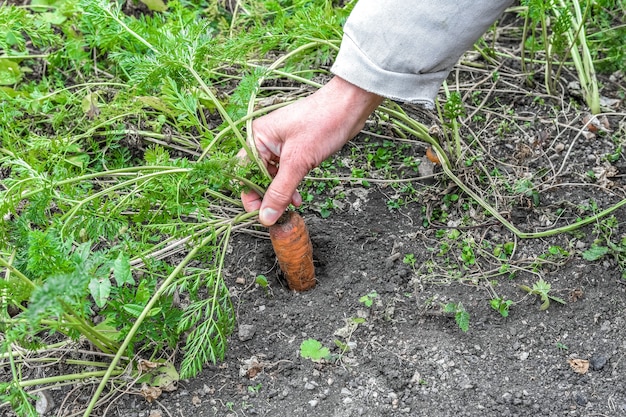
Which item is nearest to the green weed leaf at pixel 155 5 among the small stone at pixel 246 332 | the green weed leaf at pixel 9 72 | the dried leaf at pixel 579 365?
the green weed leaf at pixel 9 72

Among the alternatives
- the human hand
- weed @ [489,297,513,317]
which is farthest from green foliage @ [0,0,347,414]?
weed @ [489,297,513,317]

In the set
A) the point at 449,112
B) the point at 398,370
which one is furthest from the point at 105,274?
the point at 449,112

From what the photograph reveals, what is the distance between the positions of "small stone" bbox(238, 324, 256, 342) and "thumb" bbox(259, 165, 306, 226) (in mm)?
347

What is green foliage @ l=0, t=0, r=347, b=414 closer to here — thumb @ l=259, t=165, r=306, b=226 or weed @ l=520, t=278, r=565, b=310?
thumb @ l=259, t=165, r=306, b=226

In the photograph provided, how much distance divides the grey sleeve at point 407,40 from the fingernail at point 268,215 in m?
0.45

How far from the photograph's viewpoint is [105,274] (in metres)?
1.62

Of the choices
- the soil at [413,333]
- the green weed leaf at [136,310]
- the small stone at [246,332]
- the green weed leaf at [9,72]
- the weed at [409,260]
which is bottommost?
the soil at [413,333]

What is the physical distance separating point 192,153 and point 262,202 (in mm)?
654

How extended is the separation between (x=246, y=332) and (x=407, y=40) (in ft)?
3.31

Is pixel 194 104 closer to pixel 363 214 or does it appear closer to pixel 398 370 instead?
pixel 363 214

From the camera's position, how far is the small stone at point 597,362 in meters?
1.90

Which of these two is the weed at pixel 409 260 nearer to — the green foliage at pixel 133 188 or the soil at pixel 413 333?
the soil at pixel 413 333

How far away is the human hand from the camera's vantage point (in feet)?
6.04

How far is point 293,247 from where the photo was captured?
81.7 inches
